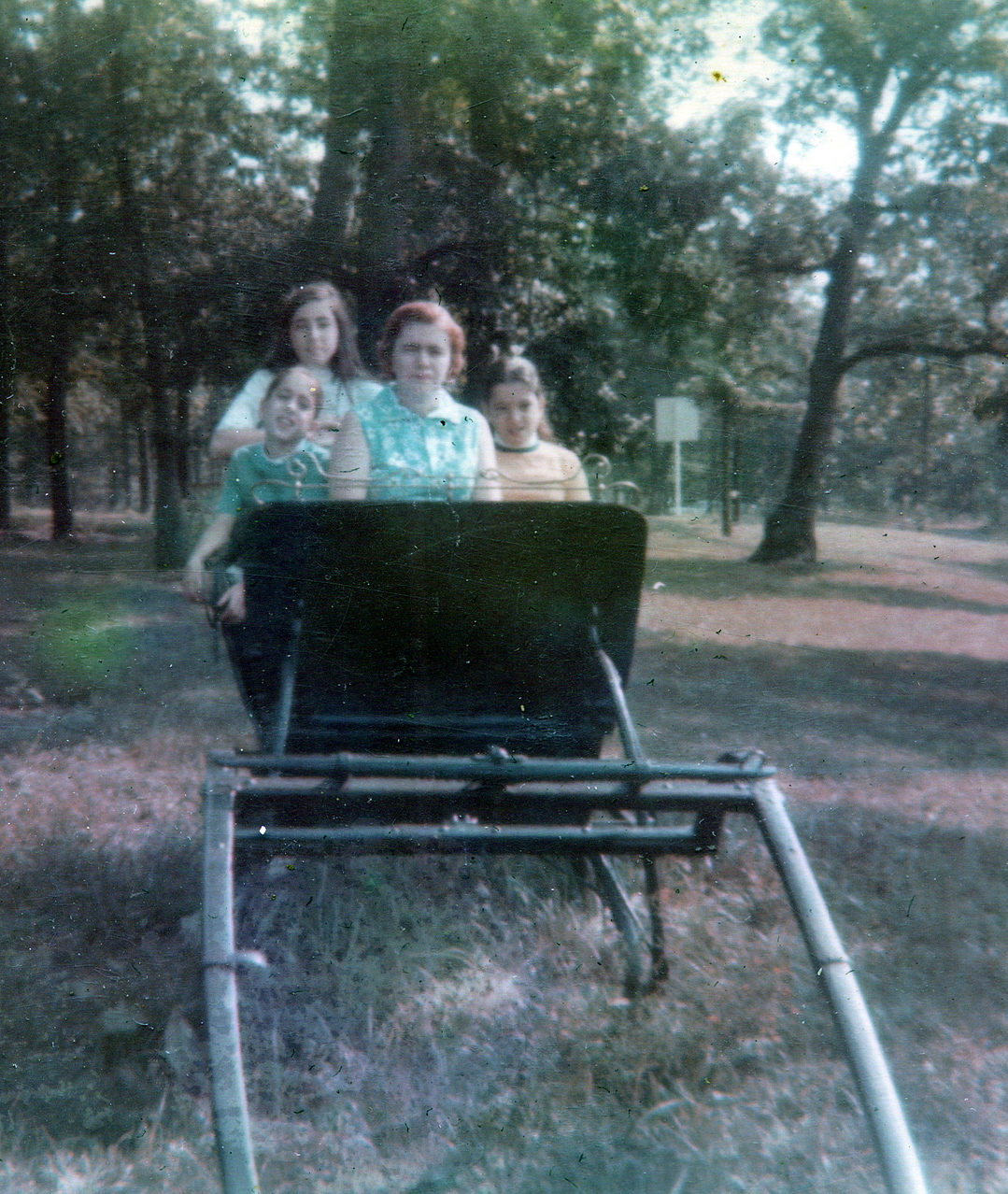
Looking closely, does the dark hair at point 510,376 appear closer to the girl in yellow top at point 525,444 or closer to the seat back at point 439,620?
the girl in yellow top at point 525,444

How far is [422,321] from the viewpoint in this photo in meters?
1.66

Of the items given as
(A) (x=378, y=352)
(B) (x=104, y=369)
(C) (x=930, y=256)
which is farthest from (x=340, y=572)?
(C) (x=930, y=256)

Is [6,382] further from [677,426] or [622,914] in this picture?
[622,914]

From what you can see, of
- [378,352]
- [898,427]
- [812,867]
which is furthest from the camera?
[812,867]

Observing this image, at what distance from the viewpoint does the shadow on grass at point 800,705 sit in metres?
1.85

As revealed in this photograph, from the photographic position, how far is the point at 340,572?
170 cm

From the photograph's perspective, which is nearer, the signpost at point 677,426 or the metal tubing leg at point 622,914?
the signpost at point 677,426

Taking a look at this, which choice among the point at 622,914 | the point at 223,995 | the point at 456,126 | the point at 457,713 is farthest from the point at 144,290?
the point at 622,914

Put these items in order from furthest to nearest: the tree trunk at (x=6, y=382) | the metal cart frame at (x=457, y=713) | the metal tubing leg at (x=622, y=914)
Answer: the metal tubing leg at (x=622, y=914)
the tree trunk at (x=6, y=382)
the metal cart frame at (x=457, y=713)

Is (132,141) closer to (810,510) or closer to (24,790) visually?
(24,790)

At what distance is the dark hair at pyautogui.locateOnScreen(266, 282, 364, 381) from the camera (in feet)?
5.46

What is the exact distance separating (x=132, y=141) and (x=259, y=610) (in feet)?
2.73

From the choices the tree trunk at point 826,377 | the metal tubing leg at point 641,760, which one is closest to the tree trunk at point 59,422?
the metal tubing leg at point 641,760

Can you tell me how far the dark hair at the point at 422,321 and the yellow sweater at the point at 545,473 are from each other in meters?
0.16
